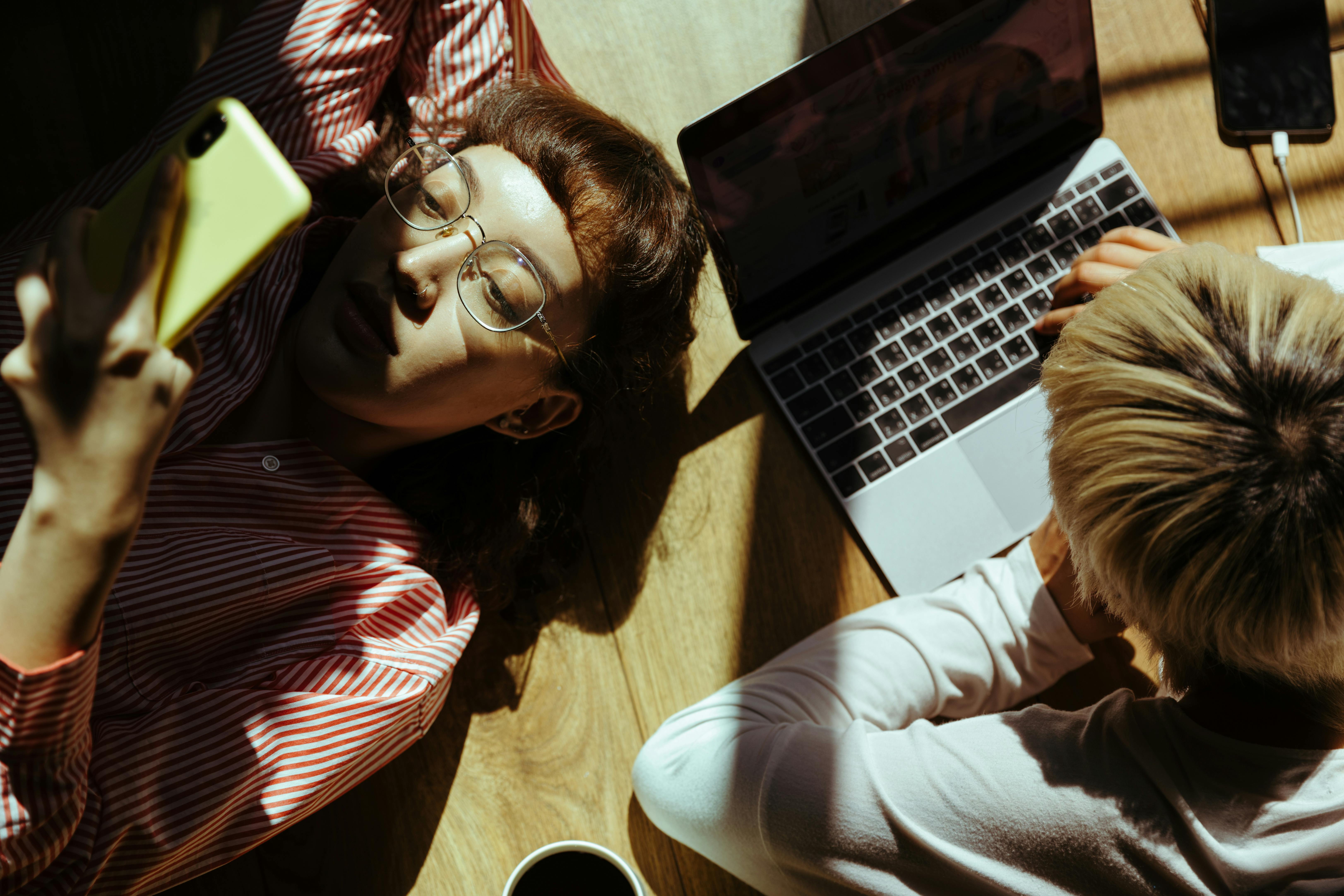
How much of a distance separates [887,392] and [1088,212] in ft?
1.20

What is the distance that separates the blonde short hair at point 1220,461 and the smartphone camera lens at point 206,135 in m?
0.68

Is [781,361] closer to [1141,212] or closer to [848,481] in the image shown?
[848,481]

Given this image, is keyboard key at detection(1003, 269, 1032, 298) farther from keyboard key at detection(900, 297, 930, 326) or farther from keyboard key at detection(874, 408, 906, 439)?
keyboard key at detection(874, 408, 906, 439)

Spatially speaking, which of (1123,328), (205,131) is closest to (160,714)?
(205,131)

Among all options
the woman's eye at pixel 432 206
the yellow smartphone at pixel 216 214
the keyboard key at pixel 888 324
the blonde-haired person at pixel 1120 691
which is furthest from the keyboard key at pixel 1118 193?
the yellow smartphone at pixel 216 214

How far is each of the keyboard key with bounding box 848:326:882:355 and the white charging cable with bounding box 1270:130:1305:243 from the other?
0.60 metres

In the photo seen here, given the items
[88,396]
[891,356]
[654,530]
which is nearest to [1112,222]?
[891,356]

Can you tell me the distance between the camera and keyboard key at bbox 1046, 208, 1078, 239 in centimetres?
105

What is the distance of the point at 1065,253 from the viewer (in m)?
1.05

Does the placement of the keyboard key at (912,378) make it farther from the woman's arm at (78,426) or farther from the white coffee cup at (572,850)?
the woman's arm at (78,426)

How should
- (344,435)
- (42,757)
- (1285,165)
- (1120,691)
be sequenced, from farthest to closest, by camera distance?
(1285,165), (344,435), (1120,691), (42,757)

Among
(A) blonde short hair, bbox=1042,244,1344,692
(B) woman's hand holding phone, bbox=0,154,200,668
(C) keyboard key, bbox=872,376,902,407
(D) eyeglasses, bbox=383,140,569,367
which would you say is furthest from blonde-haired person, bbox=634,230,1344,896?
(B) woman's hand holding phone, bbox=0,154,200,668

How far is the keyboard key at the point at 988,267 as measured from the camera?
3.41ft

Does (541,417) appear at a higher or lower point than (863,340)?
A: higher
